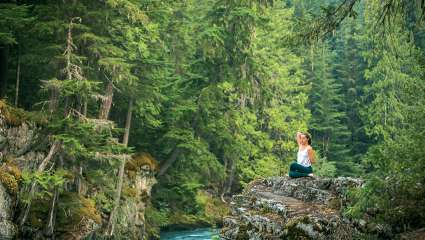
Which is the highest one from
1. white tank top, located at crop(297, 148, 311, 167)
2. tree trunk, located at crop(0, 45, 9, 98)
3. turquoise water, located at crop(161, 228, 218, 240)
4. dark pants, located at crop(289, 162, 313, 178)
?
tree trunk, located at crop(0, 45, 9, 98)

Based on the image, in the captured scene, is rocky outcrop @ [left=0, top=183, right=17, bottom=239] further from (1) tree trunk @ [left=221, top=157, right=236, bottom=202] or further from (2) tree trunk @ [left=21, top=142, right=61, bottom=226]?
(1) tree trunk @ [left=221, top=157, right=236, bottom=202]

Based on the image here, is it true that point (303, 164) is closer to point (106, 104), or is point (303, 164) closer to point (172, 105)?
point (106, 104)

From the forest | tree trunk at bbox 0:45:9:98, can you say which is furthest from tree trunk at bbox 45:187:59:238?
tree trunk at bbox 0:45:9:98

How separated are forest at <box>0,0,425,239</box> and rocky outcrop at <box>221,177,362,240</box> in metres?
0.64

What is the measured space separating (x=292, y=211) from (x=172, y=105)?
20451mm

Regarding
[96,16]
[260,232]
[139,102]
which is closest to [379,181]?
[260,232]

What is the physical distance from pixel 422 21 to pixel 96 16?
14848 mm

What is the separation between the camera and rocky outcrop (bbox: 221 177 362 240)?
8.10 metres

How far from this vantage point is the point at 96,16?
20953 mm

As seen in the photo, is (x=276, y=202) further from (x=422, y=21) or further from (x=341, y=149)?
(x=341, y=149)

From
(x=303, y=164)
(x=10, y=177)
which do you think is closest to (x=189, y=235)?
(x=10, y=177)

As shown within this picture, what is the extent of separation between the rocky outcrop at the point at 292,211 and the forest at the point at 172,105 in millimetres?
638

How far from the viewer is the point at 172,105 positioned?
95.0 ft

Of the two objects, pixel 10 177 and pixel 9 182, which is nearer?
pixel 9 182
